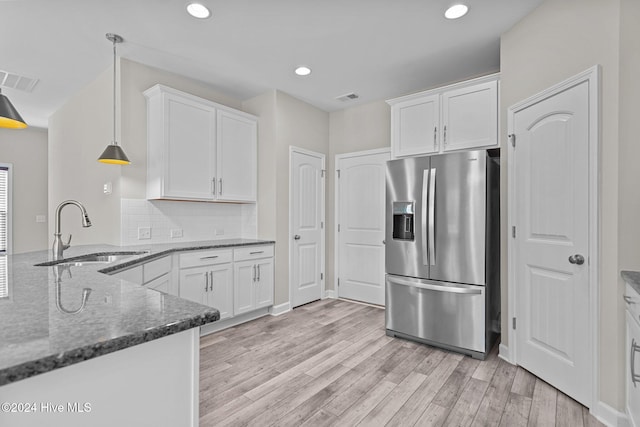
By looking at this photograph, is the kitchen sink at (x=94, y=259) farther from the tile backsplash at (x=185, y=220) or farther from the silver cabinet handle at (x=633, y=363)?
the silver cabinet handle at (x=633, y=363)

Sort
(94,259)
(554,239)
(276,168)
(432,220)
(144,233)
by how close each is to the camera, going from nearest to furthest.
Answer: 1. (554,239)
2. (94,259)
3. (432,220)
4. (144,233)
5. (276,168)

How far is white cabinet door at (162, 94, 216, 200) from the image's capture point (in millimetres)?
3213

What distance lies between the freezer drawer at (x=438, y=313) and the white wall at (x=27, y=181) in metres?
6.08

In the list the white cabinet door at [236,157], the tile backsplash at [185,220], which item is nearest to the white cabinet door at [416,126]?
the white cabinet door at [236,157]

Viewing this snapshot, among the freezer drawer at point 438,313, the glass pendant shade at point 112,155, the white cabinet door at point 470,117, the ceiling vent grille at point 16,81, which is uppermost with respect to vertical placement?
the ceiling vent grille at point 16,81

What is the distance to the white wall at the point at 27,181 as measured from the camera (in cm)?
531

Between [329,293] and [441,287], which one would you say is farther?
[329,293]

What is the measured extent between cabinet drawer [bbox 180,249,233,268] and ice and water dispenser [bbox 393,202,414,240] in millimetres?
1784

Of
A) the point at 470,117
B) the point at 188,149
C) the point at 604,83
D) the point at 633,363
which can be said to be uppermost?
the point at 470,117

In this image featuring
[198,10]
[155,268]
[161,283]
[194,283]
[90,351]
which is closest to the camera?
[90,351]

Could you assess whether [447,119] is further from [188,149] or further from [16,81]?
[16,81]

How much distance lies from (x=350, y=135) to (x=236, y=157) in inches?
66.8

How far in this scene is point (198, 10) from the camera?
7.83 ft

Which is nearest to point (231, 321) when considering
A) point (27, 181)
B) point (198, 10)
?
point (198, 10)
